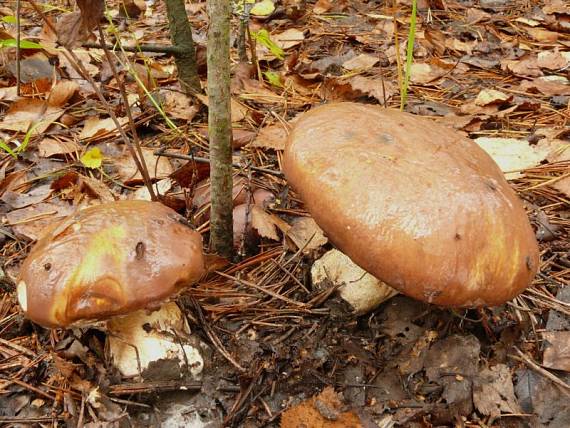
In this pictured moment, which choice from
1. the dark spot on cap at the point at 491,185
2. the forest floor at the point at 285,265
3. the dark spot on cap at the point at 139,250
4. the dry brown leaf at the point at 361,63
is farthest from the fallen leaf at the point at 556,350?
the dry brown leaf at the point at 361,63

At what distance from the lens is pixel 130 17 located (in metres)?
4.64

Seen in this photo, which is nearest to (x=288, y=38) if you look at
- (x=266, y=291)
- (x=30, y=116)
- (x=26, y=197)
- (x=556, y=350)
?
(x=30, y=116)

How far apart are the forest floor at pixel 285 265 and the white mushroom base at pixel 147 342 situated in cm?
4

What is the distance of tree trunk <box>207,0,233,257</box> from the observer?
1.60m

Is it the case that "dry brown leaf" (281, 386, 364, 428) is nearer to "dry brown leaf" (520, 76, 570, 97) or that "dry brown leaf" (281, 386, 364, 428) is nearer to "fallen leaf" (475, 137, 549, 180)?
"fallen leaf" (475, 137, 549, 180)

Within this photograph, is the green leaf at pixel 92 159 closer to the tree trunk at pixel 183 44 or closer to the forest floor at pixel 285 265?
the forest floor at pixel 285 265

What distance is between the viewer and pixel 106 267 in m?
1.51

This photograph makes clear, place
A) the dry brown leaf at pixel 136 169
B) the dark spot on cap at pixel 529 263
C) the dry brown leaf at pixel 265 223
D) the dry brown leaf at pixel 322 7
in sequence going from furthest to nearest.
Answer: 1. the dry brown leaf at pixel 322 7
2. the dry brown leaf at pixel 136 169
3. the dry brown leaf at pixel 265 223
4. the dark spot on cap at pixel 529 263

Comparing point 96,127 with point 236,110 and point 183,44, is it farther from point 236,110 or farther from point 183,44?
point 236,110

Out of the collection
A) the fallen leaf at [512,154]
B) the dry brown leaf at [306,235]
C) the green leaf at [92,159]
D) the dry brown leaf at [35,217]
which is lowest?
the dry brown leaf at [306,235]

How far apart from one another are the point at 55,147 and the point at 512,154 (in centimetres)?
246

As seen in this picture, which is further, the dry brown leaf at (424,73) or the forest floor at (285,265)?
the dry brown leaf at (424,73)

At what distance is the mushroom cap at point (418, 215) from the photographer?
1440 mm

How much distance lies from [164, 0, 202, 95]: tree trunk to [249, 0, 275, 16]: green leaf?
4.88ft
